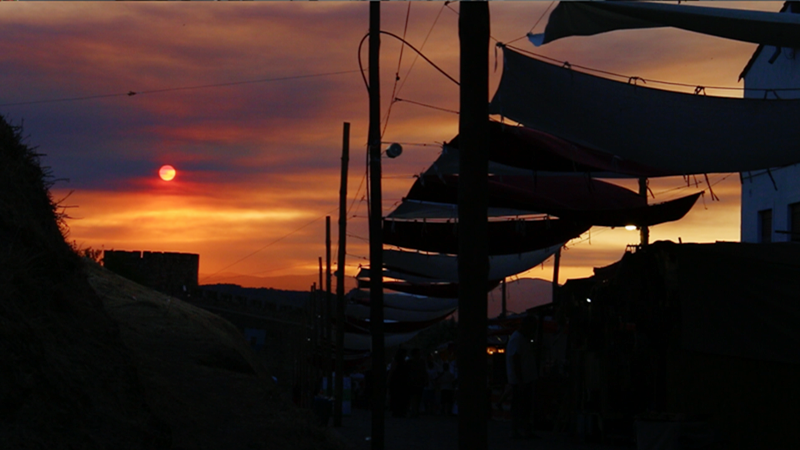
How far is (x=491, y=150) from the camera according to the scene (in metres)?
11.0

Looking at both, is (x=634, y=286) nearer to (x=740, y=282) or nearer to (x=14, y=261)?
(x=740, y=282)

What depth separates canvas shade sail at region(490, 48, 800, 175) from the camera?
895 cm

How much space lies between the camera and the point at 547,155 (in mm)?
10781

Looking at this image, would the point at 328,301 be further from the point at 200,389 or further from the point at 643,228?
the point at 200,389

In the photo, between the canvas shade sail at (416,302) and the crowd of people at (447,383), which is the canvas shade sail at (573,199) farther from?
the canvas shade sail at (416,302)

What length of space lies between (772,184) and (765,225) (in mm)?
1451

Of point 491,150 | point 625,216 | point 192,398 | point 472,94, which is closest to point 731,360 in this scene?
point 625,216

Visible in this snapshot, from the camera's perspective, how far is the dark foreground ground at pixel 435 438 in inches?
527

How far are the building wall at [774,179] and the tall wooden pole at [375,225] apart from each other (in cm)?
825

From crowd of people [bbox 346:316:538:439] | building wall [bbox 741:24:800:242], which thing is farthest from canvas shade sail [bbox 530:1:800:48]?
building wall [bbox 741:24:800:242]

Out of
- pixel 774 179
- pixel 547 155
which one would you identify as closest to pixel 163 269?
pixel 774 179

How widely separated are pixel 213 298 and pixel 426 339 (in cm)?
3010

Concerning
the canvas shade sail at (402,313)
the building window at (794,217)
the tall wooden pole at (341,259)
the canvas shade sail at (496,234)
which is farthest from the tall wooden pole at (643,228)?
the canvas shade sail at (402,313)

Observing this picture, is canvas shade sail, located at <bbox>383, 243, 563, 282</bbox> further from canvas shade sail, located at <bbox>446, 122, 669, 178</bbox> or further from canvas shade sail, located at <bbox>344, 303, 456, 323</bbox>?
canvas shade sail, located at <bbox>344, 303, 456, 323</bbox>
